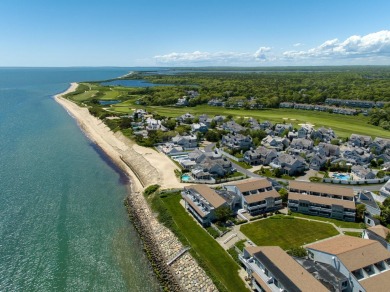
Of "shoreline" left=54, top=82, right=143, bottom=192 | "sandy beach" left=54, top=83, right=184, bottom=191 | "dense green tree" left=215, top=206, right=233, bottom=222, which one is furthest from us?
"shoreline" left=54, top=82, right=143, bottom=192

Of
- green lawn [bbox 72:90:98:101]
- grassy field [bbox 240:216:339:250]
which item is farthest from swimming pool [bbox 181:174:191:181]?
green lawn [bbox 72:90:98:101]

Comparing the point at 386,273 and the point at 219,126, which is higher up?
the point at 386,273

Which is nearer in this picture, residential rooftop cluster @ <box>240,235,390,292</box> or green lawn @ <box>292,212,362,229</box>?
residential rooftop cluster @ <box>240,235,390,292</box>

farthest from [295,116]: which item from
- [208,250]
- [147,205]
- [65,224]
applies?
[65,224]

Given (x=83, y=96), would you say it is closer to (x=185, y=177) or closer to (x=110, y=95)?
(x=110, y=95)

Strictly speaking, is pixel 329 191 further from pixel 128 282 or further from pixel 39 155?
pixel 39 155

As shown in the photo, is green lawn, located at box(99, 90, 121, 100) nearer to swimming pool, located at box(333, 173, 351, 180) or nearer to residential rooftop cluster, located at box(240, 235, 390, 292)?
swimming pool, located at box(333, 173, 351, 180)

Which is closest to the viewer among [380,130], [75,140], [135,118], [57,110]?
[75,140]

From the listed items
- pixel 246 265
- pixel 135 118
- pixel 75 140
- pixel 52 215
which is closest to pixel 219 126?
pixel 135 118
